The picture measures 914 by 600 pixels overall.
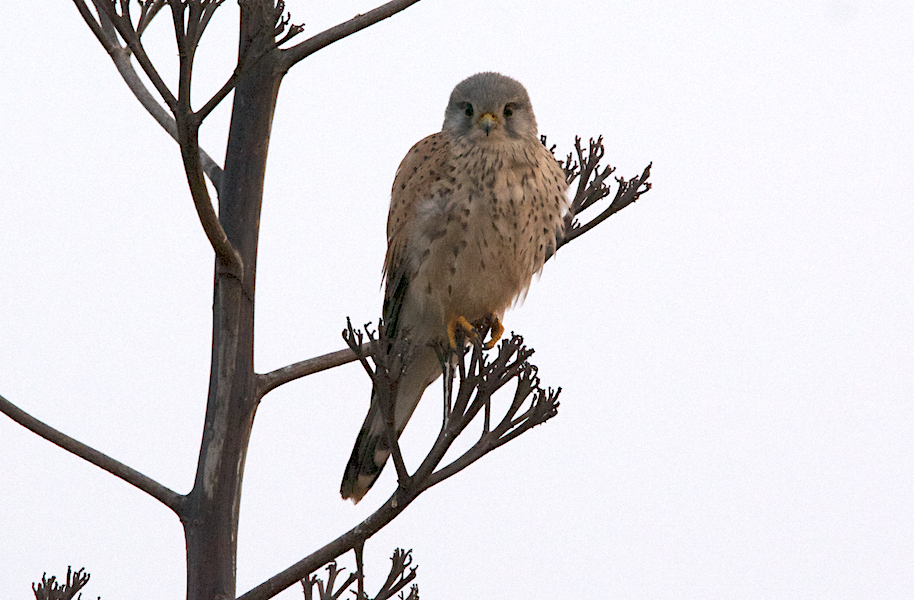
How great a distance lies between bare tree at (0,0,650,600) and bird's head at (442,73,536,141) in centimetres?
58

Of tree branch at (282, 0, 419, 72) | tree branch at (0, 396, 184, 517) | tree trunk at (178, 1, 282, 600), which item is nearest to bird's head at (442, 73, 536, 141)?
tree branch at (282, 0, 419, 72)

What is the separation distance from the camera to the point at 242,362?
8.33 ft

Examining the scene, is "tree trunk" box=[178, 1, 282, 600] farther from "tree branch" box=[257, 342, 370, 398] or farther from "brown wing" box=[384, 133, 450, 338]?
"brown wing" box=[384, 133, 450, 338]

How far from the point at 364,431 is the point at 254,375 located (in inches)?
23.0

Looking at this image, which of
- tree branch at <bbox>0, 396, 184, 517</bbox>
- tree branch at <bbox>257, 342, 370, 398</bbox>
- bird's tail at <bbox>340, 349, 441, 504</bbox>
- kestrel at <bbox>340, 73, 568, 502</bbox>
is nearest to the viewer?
tree branch at <bbox>0, 396, 184, 517</bbox>

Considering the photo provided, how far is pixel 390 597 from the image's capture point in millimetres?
2518

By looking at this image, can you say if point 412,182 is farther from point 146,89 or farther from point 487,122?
point 146,89

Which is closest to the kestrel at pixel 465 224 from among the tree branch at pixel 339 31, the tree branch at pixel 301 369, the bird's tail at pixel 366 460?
the bird's tail at pixel 366 460

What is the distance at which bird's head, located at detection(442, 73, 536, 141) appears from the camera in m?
3.04

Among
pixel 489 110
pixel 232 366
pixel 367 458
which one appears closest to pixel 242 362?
pixel 232 366

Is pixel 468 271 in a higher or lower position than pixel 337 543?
higher

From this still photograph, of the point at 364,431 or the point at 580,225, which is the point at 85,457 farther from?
the point at 580,225

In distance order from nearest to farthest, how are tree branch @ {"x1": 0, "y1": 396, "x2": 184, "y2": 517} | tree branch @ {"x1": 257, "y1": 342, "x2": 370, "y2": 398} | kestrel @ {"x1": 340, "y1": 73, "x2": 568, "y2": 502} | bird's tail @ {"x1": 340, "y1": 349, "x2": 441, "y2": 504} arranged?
tree branch @ {"x1": 0, "y1": 396, "x2": 184, "y2": 517}, tree branch @ {"x1": 257, "y1": 342, "x2": 370, "y2": 398}, kestrel @ {"x1": 340, "y1": 73, "x2": 568, "y2": 502}, bird's tail @ {"x1": 340, "y1": 349, "x2": 441, "y2": 504}

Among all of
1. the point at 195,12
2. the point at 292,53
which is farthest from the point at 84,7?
the point at 292,53
